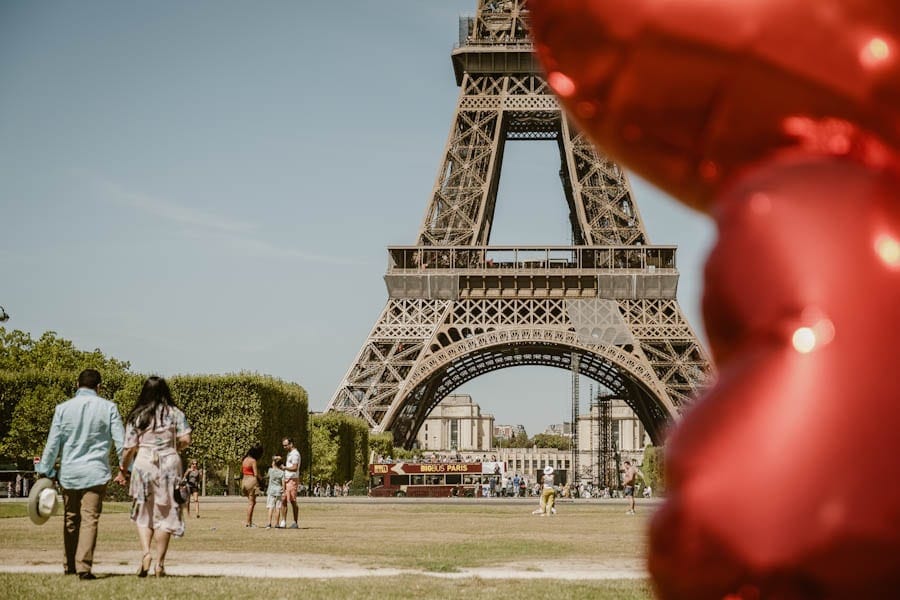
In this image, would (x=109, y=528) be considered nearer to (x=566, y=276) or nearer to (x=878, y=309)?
(x=878, y=309)

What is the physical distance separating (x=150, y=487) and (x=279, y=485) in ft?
33.0

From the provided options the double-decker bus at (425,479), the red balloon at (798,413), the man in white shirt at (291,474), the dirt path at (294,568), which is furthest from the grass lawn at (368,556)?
the double-decker bus at (425,479)

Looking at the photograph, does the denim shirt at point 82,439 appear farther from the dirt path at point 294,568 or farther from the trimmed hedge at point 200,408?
the trimmed hedge at point 200,408

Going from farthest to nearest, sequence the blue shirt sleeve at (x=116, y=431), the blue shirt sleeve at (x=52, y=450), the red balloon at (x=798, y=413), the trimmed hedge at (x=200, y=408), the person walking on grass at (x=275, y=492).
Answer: the trimmed hedge at (x=200, y=408), the person walking on grass at (x=275, y=492), the blue shirt sleeve at (x=116, y=431), the blue shirt sleeve at (x=52, y=450), the red balloon at (x=798, y=413)

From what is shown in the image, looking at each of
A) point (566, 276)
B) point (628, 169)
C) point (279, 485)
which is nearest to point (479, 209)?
point (566, 276)

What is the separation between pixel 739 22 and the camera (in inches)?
87.5

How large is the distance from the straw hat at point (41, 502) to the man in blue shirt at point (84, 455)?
575 mm

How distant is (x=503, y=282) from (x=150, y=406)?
37094 mm

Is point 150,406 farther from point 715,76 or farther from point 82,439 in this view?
point 715,76

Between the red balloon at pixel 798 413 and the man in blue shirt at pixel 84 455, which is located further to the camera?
the man in blue shirt at pixel 84 455

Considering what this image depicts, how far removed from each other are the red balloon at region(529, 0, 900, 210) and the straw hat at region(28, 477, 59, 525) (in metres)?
6.35

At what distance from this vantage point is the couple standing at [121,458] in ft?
28.4

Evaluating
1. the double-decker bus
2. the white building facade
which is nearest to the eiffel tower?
the double-decker bus

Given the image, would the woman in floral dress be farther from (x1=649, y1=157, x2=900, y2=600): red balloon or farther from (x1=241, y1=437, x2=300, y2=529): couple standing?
(x1=241, y1=437, x2=300, y2=529): couple standing
